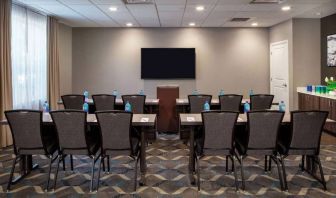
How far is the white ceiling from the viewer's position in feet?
20.1

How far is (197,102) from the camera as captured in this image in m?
5.71

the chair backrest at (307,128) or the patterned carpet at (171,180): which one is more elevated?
the chair backrest at (307,128)

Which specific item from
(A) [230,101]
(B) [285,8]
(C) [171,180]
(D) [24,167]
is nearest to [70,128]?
(D) [24,167]

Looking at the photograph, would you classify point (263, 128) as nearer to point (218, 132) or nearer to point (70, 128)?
point (218, 132)

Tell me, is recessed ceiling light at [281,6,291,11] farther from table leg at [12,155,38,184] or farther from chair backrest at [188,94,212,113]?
table leg at [12,155,38,184]

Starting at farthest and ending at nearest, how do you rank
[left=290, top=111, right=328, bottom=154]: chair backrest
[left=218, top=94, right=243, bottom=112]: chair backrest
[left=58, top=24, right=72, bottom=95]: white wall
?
[left=58, top=24, right=72, bottom=95]: white wall, [left=218, top=94, right=243, bottom=112]: chair backrest, [left=290, top=111, right=328, bottom=154]: chair backrest

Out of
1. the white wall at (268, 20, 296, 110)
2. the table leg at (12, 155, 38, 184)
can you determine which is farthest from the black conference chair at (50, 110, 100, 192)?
the white wall at (268, 20, 296, 110)

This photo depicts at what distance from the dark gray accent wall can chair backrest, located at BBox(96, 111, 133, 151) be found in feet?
19.2

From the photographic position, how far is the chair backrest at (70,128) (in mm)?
3623

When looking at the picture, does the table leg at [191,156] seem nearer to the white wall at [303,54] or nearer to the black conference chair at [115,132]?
the black conference chair at [115,132]

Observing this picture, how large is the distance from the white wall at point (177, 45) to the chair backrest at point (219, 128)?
230 inches

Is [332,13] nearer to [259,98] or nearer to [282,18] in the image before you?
[282,18]

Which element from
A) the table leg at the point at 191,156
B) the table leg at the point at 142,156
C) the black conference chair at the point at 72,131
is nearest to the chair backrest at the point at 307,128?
the table leg at the point at 191,156

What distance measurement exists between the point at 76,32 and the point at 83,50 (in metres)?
0.57
